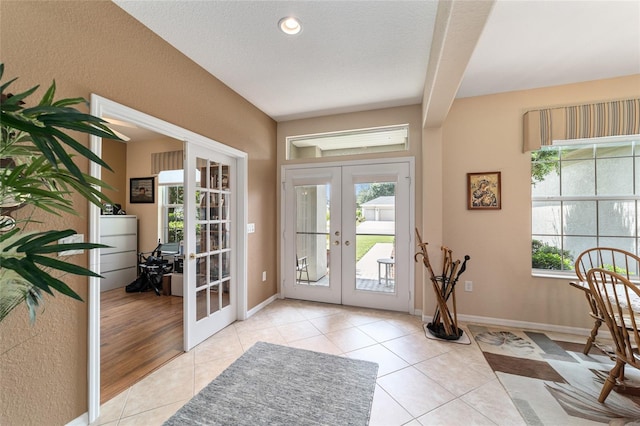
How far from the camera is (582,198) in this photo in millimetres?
2855

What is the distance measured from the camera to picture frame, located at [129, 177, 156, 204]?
192 inches

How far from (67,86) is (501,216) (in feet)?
13.0

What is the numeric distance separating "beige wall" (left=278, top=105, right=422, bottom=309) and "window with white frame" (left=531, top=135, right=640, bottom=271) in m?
1.28

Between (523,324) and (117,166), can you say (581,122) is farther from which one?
(117,166)

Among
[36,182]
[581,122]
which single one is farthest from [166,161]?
[581,122]

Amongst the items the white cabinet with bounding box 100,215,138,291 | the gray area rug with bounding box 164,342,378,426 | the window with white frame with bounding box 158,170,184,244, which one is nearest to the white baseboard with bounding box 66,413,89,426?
the gray area rug with bounding box 164,342,378,426

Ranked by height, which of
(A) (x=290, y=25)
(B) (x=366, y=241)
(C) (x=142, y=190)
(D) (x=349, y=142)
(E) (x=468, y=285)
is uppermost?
(A) (x=290, y=25)

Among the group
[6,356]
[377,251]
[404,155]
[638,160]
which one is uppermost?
[404,155]

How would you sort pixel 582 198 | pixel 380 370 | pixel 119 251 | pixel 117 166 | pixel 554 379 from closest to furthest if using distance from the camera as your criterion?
1. pixel 554 379
2. pixel 380 370
3. pixel 582 198
4. pixel 119 251
5. pixel 117 166

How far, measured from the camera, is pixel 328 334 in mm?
2736

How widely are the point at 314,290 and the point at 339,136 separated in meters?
2.26

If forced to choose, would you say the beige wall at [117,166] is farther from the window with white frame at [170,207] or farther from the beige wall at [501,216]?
the beige wall at [501,216]

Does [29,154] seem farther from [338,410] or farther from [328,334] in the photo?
[328,334]

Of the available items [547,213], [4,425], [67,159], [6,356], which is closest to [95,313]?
[6,356]
